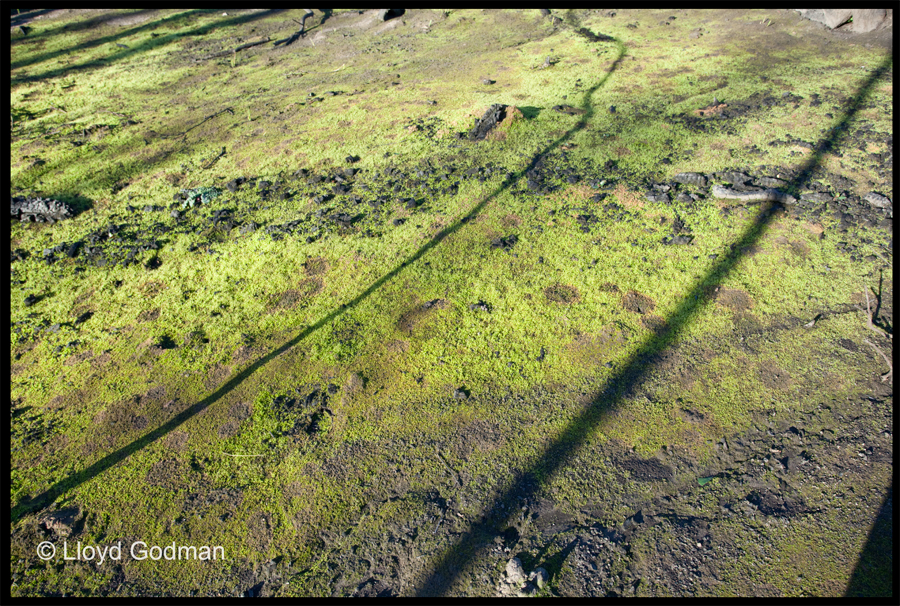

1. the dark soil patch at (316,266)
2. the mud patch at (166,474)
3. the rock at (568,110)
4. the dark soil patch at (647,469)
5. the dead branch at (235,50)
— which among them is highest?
the dead branch at (235,50)

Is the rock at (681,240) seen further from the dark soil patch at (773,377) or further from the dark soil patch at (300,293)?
the dark soil patch at (300,293)

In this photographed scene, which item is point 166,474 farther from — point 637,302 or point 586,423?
point 637,302

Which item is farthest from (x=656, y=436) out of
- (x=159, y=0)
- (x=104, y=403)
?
(x=159, y=0)

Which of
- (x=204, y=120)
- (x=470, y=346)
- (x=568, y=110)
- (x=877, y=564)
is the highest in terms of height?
(x=204, y=120)

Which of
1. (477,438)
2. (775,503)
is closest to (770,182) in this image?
(775,503)

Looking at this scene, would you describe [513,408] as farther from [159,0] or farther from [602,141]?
[159,0]

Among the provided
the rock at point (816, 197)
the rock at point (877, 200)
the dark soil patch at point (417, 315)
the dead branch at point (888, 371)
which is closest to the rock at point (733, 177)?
the rock at point (816, 197)
